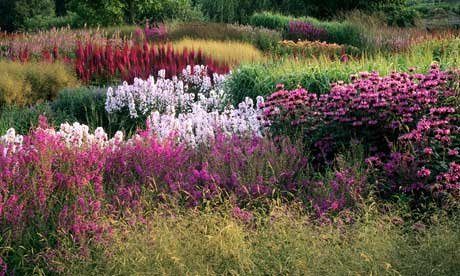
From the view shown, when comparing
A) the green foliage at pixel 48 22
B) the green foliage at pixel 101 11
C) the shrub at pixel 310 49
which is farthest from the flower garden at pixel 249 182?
the green foliage at pixel 48 22

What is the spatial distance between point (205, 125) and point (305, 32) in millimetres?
15948

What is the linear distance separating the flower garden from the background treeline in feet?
50.0

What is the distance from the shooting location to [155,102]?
889 cm

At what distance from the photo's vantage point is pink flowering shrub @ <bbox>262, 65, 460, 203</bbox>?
18.6ft

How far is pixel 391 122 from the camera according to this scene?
623 cm

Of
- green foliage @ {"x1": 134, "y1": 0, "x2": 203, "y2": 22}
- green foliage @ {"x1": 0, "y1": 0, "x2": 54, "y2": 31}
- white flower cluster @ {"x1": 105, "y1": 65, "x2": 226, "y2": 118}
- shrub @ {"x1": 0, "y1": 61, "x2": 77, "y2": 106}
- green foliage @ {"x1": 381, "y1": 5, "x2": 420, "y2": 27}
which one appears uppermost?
white flower cluster @ {"x1": 105, "y1": 65, "x2": 226, "y2": 118}

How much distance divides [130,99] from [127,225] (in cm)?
445

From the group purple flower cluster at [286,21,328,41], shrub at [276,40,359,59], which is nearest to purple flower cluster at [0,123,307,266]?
shrub at [276,40,359,59]

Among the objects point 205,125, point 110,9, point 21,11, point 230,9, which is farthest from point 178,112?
point 21,11

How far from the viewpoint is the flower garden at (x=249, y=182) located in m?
4.14

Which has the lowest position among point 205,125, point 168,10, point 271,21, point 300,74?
point 168,10

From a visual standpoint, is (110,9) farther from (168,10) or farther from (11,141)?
(11,141)

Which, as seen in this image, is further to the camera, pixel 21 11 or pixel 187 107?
pixel 21 11

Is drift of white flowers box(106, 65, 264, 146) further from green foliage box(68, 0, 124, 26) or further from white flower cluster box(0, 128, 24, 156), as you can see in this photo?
green foliage box(68, 0, 124, 26)
